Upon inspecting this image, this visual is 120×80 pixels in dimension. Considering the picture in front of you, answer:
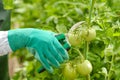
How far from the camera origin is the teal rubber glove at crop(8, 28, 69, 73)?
4.90 feet

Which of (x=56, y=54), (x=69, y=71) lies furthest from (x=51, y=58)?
(x=69, y=71)

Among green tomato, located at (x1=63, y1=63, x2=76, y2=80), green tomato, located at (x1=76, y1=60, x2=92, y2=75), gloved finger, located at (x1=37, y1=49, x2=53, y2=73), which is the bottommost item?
gloved finger, located at (x1=37, y1=49, x2=53, y2=73)

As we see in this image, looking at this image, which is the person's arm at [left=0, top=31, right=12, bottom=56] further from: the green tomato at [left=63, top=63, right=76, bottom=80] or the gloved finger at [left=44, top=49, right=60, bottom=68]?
the green tomato at [left=63, top=63, right=76, bottom=80]

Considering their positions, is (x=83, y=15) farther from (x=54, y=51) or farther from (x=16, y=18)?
(x=16, y=18)

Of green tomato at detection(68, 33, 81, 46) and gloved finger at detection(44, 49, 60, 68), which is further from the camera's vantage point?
gloved finger at detection(44, 49, 60, 68)

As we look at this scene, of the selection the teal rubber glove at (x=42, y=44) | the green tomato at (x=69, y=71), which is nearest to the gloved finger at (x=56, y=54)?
the teal rubber glove at (x=42, y=44)

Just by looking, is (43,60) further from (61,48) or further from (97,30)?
(97,30)

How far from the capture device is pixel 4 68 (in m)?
2.05

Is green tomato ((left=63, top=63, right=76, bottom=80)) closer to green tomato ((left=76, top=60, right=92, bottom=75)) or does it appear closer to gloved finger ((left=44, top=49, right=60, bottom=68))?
green tomato ((left=76, top=60, right=92, bottom=75))

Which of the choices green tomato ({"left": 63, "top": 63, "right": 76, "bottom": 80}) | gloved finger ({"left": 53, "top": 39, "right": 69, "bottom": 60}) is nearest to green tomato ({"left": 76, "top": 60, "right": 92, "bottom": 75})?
green tomato ({"left": 63, "top": 63, "right": 76, "bottom": 80})

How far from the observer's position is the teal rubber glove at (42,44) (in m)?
1.49

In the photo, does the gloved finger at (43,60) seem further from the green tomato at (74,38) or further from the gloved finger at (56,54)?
the green tomato at (74,38)

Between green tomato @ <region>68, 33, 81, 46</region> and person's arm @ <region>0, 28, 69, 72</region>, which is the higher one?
green tomato @ <region>68, 33, 81, 46</region>

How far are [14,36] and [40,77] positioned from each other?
292mm
